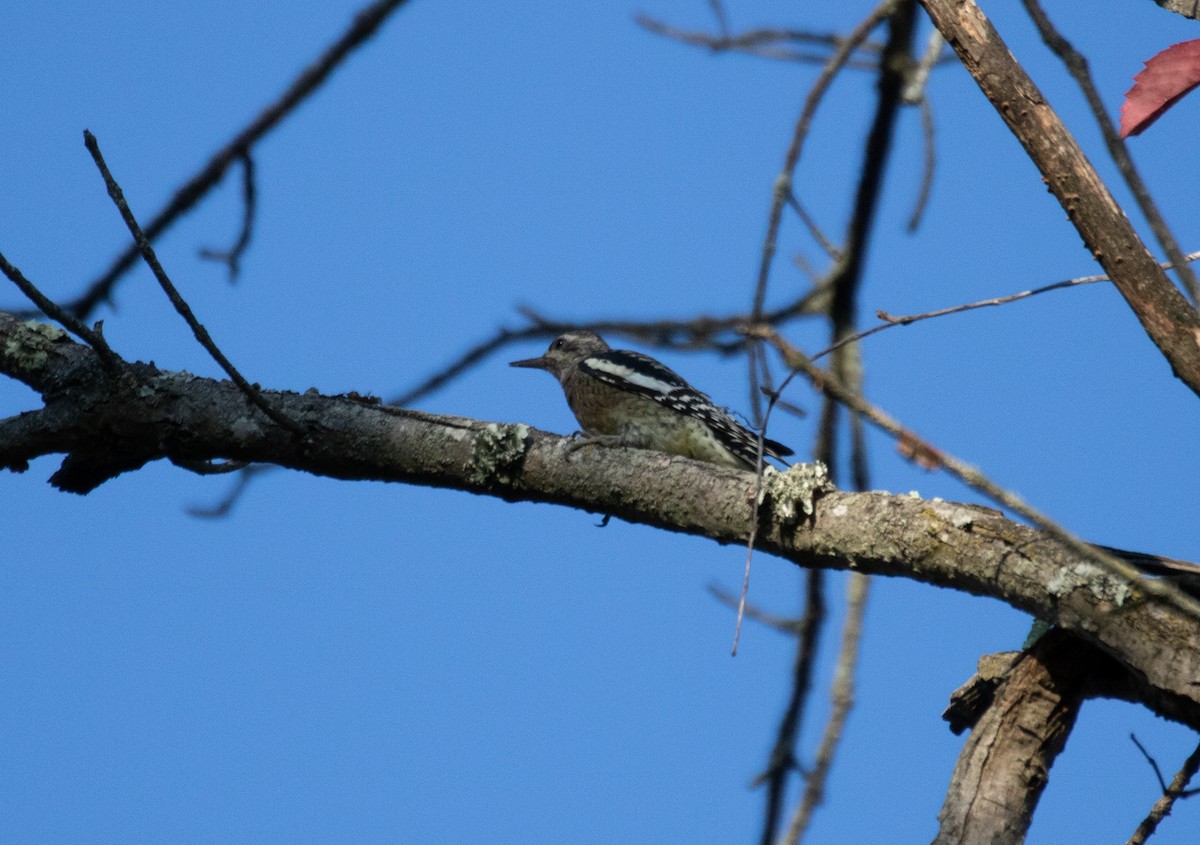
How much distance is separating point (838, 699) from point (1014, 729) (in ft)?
4.15

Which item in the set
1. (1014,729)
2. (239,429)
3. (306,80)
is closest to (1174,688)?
(1014,729)

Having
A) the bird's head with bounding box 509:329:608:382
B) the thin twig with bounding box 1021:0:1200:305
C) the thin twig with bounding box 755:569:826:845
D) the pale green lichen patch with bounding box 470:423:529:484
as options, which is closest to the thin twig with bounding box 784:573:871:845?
the thin twig with bounding box 755:569:826:845

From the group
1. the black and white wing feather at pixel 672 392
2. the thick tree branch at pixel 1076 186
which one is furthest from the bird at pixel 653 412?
the thick tree branch at pixel 1076 186

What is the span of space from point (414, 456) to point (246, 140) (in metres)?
1.32

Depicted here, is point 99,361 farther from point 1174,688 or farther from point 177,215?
point 1174,688

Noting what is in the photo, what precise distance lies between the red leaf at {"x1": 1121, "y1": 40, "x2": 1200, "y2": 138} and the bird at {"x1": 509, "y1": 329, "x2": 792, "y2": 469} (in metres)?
3.06

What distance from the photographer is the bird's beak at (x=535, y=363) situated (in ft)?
24.8

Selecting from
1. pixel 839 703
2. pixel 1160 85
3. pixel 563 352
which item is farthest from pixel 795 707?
pixel 563 352

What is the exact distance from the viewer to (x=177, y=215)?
4.07 meters

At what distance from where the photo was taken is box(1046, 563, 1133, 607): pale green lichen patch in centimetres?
266

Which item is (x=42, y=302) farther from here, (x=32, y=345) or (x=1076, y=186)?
(x=1076, y=186)

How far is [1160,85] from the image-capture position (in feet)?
6.88

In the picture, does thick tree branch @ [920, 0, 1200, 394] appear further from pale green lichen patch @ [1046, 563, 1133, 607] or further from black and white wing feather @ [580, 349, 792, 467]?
black and white wing feather @ [580, 349, 792, 467]

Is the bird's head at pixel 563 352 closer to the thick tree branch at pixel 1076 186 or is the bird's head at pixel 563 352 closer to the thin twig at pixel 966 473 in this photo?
the thick tree branch at pixel 1076 186
